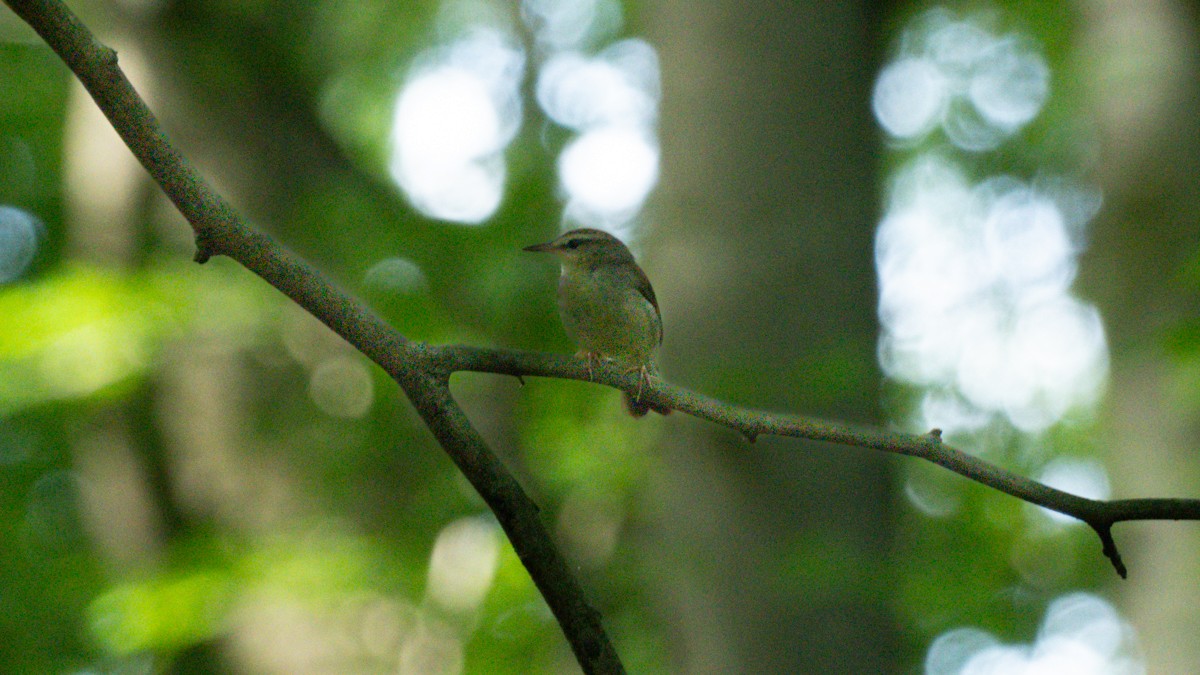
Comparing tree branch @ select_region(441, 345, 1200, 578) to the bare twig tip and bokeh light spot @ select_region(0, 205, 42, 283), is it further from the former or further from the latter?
bokeh light spot @ select_region(0, 205, 42, 283)

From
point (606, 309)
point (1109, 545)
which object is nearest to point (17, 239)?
point (606, 309)

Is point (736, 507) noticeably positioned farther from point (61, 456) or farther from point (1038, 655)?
point (61, 456)

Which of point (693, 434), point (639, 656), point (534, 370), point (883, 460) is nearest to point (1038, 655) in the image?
point (639, 656)

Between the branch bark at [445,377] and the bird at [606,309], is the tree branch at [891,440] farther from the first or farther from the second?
the bird at [606,309]

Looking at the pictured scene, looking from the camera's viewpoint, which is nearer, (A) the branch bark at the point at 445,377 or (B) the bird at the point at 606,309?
(A) the branch bark at the point at 445,377

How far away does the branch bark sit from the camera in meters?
1.60

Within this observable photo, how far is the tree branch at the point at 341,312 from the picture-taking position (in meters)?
1.59

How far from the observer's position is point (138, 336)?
500 cm

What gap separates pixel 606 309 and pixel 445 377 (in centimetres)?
229

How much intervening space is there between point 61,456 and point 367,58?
591cm

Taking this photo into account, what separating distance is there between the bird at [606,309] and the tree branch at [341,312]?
6.94 feet

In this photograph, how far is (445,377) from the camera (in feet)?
5.85

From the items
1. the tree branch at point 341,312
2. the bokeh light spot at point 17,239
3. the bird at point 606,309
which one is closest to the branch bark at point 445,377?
the tree branch at point 341,312

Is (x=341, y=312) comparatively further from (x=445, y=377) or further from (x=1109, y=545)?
(x=1109, y=545)
